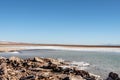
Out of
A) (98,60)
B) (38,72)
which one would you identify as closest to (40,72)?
(38,72)

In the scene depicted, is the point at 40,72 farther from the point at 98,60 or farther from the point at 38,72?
the point at 98,60

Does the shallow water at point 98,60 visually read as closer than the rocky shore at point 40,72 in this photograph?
No

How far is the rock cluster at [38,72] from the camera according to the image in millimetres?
12570

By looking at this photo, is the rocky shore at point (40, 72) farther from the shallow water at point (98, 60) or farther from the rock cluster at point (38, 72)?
the shallow water at point (98, 60)

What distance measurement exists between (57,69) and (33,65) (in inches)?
92.2

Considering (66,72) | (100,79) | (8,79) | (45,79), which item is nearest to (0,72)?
(8,79)

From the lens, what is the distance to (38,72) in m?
15.3

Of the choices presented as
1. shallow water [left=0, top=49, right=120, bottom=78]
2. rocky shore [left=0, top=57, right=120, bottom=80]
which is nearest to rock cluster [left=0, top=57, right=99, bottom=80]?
rocky shore [left=0, top=57, right=120, bottom=80]

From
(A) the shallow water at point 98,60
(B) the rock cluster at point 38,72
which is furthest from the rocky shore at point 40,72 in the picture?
(A) the shallow water at point 98,60

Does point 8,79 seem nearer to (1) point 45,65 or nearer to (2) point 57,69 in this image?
(2) point 57,69

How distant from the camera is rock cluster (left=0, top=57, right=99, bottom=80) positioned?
41.2 ft

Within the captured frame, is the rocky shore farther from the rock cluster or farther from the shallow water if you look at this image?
the shallow water

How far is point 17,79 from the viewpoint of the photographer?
12.5 meters

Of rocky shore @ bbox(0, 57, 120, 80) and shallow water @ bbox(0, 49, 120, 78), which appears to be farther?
shallow water @ bbox(0, 49, 120, 78)
